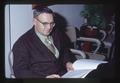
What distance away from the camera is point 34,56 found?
2.01 m

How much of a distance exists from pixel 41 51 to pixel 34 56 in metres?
0.05

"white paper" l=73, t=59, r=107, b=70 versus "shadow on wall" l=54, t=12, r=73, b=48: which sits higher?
"shadow on wall" l=54, t=12, r=73, b=48

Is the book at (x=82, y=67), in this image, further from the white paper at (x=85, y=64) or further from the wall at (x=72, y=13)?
the wall at (x=72, y=13)

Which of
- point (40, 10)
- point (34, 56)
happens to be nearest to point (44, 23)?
point (40, 10)

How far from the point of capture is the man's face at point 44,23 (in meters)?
1.99

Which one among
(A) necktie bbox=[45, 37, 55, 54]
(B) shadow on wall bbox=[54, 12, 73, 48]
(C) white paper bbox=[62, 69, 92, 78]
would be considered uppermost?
(B) shadow on wall bbox=[54, 12, 73, 48]

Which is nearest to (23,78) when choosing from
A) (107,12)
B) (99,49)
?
(99,49)

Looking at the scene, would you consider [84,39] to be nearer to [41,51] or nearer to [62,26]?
[62,26]

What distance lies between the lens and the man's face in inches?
78.4

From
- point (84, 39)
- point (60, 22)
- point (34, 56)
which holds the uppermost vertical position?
point (60, 22)

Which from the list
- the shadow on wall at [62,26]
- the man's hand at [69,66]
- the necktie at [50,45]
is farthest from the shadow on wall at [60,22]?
the man's hand at [69,66]

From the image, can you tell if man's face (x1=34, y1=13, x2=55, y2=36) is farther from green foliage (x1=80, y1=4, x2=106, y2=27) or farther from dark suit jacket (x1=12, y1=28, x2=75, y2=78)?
green foliage (x1=80, y1=4, x2=106, y2=27)

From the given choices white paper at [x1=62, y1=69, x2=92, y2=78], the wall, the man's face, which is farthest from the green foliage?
white paper at [x1=62, y1=69, x2=92, y2=78]

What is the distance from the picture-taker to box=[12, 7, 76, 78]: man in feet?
6.55
